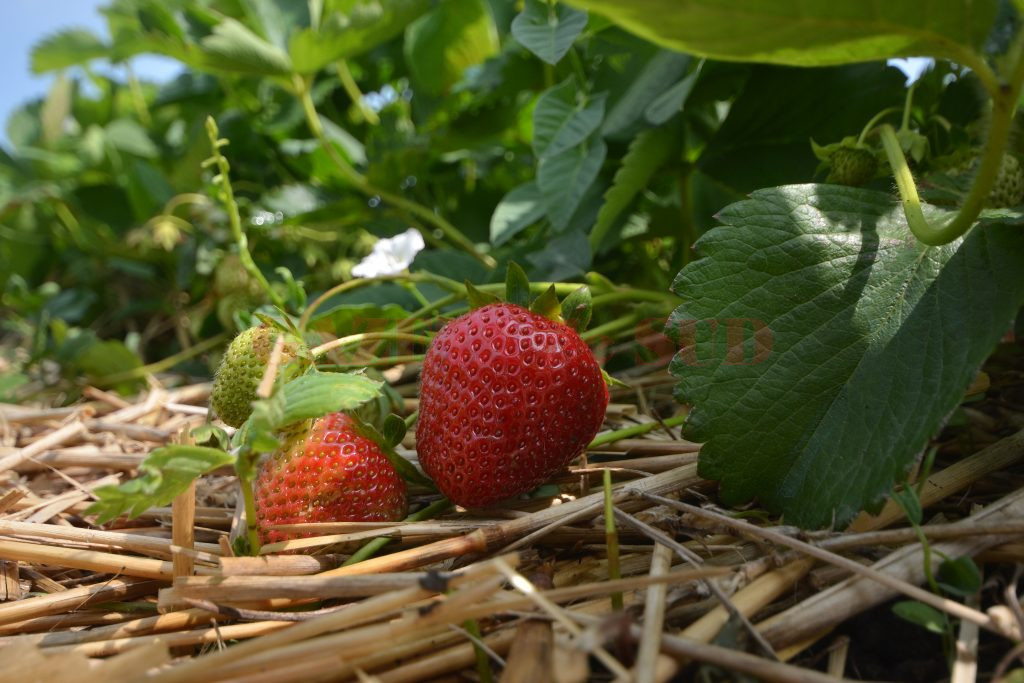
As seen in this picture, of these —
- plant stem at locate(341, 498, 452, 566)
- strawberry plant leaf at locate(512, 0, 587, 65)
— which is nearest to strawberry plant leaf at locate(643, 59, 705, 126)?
strawberry plant leaf at locate(512, 0, 587, 65)

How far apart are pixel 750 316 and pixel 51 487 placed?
0.93m

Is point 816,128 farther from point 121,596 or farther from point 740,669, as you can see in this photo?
point 121,596

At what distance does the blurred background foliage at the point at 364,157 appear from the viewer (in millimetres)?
1123

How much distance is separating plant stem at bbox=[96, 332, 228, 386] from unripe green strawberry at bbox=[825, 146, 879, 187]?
1.29 m

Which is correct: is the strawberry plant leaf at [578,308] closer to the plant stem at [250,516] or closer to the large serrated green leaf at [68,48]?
the plant stem at [250,516]

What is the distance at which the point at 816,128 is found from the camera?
44.6 inches

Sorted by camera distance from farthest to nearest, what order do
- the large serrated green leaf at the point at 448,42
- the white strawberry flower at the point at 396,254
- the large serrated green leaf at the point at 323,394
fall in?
the large serrated green leaf at the point at 448,42, the white strawberry flower at the point at 396,254, the large serrated green leaf at the point at 323,394

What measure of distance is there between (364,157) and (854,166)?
3.58 ft

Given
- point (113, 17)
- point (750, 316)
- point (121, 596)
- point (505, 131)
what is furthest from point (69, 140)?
point (750, 316)

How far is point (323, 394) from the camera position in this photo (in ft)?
2.12

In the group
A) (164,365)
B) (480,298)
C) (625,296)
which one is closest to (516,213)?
(625,296)

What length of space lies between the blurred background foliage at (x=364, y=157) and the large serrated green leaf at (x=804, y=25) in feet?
1.49

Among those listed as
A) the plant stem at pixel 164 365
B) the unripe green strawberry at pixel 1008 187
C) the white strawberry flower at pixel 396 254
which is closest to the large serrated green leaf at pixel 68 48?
the plant stem at pixel 164 365

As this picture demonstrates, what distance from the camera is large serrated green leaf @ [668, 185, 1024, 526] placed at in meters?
0.68
